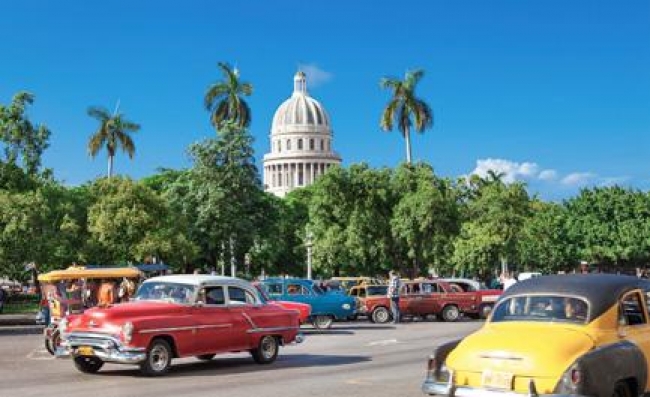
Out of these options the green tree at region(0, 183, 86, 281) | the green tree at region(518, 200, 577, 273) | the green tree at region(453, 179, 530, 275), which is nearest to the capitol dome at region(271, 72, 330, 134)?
the green tree at region(453, 179, 530, 275)

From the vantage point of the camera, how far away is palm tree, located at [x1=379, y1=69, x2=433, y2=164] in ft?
218

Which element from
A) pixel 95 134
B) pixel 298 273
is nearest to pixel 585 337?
pixel 95 134

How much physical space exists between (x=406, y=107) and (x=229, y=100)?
1425cm

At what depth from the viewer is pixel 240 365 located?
56.2ft

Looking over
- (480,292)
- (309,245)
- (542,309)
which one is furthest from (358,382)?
(309,245)

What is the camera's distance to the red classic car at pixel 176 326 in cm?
1480

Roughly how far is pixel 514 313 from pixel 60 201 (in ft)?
147

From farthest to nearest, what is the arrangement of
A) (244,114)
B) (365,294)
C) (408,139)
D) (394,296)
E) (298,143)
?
(298,143) < (408,139) < (244,114) < (365,294) < (394,296)

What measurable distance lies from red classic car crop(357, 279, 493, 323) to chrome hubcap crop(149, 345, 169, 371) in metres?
17.4

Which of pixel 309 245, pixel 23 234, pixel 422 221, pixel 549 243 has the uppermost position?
pixel 422 221

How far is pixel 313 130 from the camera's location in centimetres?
16238

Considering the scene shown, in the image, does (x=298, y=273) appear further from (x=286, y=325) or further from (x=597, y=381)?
(x=597, y=381)

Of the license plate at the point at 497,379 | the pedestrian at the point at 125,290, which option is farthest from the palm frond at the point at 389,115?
the license plate at the point at 497,379

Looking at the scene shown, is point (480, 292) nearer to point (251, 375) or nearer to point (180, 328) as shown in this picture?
point (251, 375)
